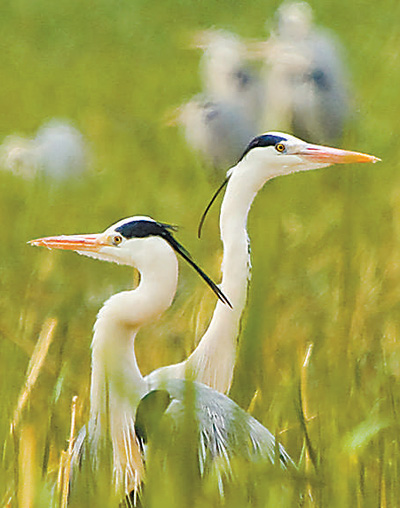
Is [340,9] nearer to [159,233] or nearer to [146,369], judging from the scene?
[159,233]

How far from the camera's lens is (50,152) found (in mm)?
1043

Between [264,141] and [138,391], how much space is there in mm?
320

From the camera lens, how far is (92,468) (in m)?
0.81

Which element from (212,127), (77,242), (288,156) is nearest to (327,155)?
(288,156)

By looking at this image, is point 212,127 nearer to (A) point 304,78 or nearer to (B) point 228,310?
(A) point 304,78

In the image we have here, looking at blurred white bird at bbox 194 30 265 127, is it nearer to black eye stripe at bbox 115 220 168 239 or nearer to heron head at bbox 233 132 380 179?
heron head at bbox 233 132 380 179

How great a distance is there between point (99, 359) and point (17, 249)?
214 millimetres

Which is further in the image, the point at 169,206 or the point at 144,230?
the point at 169,206

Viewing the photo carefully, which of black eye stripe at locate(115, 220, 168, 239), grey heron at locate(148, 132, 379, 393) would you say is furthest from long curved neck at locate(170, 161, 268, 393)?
black eye stripe at locate(115, 220, 168, 239)

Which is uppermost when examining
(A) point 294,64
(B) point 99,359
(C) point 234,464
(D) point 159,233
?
(A) point 294,64

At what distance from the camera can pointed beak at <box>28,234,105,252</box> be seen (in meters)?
0.88

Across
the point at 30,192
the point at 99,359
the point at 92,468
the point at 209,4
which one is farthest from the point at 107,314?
the point at 209,4

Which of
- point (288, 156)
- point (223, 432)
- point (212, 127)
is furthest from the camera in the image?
point (212, 127)

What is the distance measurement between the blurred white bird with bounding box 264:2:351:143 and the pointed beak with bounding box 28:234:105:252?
0.30m
